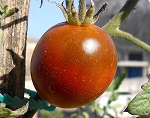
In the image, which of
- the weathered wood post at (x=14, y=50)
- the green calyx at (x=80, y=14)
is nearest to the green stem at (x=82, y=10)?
the green calyx at (x=80, y=14)

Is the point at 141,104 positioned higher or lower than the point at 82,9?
lower

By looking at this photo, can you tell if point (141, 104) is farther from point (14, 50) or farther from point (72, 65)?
point (14, 50)

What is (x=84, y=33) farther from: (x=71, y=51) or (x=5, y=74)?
(x=5, y=74)

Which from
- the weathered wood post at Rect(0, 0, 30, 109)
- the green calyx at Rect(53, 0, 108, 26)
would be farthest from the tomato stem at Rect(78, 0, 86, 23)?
the weathered wood post at Rect(0, 0, 30, 109)

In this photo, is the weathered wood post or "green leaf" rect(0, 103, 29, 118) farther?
the weathered wood post

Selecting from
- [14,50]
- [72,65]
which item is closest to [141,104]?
[72,65]

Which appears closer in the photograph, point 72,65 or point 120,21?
point 72,65

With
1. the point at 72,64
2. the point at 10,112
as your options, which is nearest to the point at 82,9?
the point at 72,64

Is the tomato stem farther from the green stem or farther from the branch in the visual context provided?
the branch
